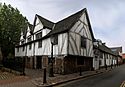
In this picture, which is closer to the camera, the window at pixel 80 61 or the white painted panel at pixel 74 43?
the white painted panel at pixel 74 43

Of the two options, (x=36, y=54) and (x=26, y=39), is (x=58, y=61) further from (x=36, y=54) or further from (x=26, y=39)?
(x=26, y=39)

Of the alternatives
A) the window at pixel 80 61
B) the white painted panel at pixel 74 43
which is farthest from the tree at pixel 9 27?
the white painted panel at pixel 74 43

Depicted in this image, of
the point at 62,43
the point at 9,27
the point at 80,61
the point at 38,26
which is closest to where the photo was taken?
the point at 62,43

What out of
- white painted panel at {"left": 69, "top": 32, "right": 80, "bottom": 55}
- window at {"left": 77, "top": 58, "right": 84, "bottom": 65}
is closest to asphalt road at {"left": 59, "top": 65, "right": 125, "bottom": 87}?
white painted panel at {"left": 69, "top": 32, "right": 80, "bottom": 55}

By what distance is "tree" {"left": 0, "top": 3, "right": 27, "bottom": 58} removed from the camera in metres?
37.6

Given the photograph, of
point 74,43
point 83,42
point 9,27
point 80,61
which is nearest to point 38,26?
point 83,42

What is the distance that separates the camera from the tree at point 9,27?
37594 mm

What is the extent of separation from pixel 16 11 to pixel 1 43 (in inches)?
339

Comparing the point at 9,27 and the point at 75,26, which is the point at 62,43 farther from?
the point at 9,27

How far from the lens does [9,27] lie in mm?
38062

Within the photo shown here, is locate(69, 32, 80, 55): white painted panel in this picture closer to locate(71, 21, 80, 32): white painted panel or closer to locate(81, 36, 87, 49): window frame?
locate(71, 21, 80, 32): white painted panel

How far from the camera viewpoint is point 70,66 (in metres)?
21.2

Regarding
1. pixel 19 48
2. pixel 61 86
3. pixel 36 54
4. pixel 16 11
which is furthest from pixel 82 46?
pixel 16 11

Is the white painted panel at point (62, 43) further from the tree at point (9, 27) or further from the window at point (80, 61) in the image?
the tree at point (9, 27)
